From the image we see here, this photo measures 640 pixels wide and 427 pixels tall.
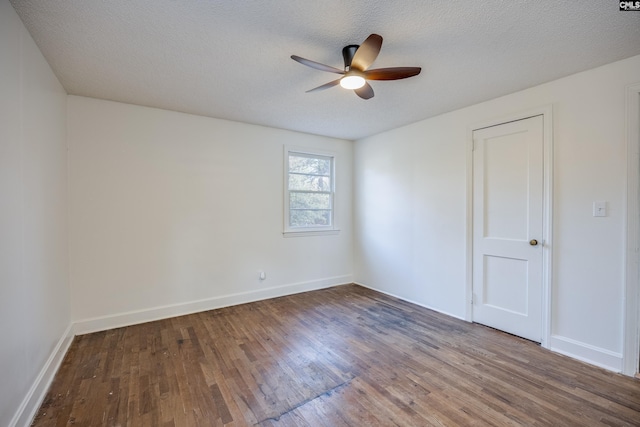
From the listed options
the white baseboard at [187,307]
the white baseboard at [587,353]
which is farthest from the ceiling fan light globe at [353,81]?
the white baseboard at [187,307]

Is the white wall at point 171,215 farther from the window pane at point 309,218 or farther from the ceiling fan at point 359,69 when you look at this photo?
the ceiling fan at point 359,69

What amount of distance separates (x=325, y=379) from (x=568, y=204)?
8.69 ft

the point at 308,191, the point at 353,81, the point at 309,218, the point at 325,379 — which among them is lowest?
the point at 325,379

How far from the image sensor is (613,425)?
5.57 ft

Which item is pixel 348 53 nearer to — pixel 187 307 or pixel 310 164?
pixel 310 164

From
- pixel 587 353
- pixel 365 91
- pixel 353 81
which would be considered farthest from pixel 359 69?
pixel 587 353

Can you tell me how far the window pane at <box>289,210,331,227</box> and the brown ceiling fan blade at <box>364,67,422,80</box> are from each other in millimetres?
2677

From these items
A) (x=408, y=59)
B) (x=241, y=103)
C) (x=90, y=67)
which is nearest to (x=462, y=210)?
(x=408, y=59)

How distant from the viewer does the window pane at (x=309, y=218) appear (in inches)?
175

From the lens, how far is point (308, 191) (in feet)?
14.9

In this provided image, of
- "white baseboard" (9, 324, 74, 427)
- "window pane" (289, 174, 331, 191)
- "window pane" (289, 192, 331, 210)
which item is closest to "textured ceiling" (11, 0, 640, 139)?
"window pane" (289, 174, 331, 191)

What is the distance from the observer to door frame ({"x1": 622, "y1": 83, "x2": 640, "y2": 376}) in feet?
7.11

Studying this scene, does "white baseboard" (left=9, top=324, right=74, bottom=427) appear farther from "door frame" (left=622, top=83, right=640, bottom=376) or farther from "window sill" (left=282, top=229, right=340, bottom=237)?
"door frame" (left=622, top=83, right=640, bottom=376)

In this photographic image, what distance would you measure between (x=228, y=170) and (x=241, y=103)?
3.28 ft
